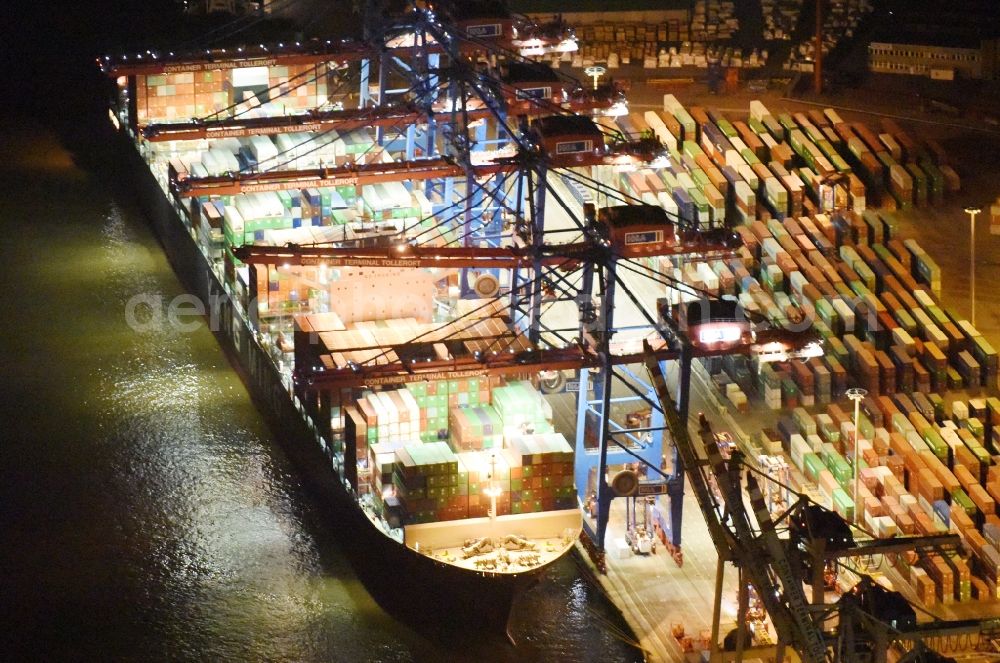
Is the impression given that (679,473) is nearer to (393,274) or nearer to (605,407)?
(605,407)

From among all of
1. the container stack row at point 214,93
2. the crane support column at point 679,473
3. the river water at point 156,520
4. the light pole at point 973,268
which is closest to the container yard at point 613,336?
the crane support column at point 679,473

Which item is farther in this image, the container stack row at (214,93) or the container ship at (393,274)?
the container stack row at (214,93)

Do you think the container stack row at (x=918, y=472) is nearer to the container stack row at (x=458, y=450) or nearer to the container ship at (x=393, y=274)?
the container ship at (x=393, y=274)

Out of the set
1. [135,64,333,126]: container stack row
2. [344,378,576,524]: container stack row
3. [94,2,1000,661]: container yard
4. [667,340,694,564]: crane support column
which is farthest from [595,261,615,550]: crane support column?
[135,64,333,126]: container stack row

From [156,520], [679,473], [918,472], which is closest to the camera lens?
[679,473]

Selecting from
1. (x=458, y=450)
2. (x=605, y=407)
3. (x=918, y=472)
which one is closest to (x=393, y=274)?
(x=458, y=450)

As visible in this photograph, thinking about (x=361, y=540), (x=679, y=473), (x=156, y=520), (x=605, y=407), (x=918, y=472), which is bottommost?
(x=156, y=520)
